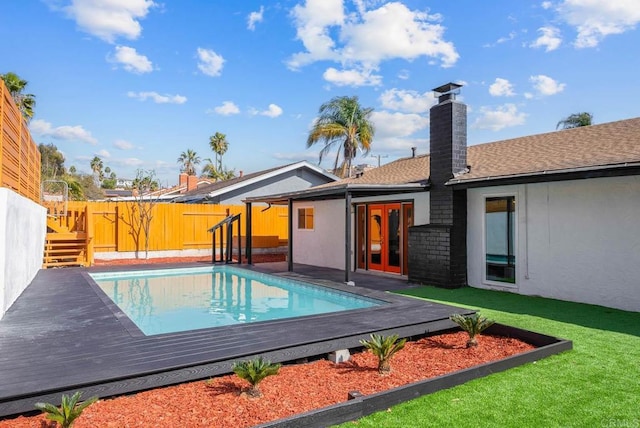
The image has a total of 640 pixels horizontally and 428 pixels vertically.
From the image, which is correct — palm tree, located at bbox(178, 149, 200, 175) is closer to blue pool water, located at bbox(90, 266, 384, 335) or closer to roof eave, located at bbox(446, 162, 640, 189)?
blue pool water, located at bbox(90, 266, 384, 335)

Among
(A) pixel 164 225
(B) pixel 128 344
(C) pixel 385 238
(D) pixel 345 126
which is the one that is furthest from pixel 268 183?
(B) pixel 128 344

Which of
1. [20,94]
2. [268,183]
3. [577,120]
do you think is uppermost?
[20,94]

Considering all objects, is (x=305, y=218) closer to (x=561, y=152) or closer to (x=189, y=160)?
(x=561, y=152)

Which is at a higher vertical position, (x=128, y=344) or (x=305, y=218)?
(x=305, y=218)

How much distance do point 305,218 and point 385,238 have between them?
4.93m

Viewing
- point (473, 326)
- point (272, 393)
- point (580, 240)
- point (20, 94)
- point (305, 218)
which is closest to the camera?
point (272, 393)

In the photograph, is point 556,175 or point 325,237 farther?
point 325,237

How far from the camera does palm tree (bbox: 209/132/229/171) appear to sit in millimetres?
52844

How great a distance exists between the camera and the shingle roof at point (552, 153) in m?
7.97

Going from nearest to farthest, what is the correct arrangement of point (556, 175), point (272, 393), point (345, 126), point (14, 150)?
point (272, 393), point (14, 150), point (556, 175), point (345, 126)

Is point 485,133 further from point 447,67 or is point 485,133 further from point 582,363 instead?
point 582,363

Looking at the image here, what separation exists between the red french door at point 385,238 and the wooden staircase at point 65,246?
390 inches

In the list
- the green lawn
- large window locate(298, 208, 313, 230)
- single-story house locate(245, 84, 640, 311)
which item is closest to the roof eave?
single-story house locate(245, 84, 640, 311)

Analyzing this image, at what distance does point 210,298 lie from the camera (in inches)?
391
